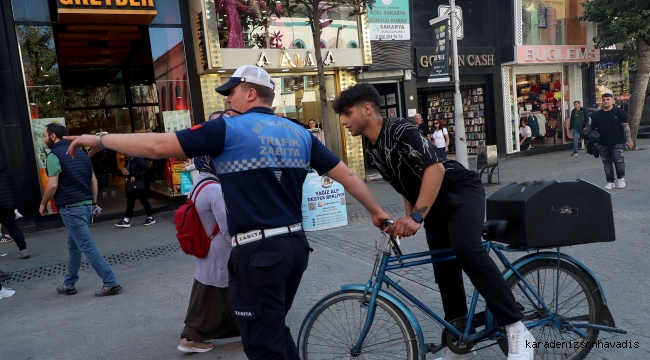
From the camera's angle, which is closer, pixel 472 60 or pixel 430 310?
pixel 430 310

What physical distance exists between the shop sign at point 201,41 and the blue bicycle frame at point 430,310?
9762 millimetres

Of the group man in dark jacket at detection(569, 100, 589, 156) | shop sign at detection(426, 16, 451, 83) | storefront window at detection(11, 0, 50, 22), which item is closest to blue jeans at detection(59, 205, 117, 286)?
storefront window at detection(11, 0, 50, 22)

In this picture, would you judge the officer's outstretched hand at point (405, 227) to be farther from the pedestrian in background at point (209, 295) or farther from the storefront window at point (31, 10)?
the storefront window at point (31, 10)

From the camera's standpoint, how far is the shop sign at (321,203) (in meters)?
8.14

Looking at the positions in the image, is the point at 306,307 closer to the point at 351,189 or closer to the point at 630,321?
the point at 351,189

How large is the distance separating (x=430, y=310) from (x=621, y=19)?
1710 cm

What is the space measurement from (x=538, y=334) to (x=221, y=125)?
2.46m

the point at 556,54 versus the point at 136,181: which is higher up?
the point at 556,54

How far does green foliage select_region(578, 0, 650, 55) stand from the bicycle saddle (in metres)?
16.4

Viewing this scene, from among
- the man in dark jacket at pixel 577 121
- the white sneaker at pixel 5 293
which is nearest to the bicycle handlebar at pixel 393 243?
the white sneaker at pixel 5 293

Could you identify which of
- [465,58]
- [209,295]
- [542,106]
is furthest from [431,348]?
[542,106]

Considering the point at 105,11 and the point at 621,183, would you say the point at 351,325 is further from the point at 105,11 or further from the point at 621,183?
the point at 105,11

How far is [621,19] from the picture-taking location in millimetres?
16266

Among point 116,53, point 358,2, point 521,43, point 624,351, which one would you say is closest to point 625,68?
point 521,43
